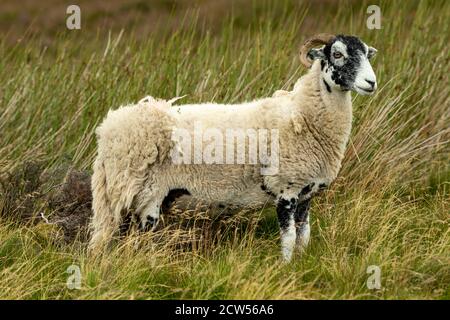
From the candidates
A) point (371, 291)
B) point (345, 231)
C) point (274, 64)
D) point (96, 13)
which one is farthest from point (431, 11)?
point (96, 13)

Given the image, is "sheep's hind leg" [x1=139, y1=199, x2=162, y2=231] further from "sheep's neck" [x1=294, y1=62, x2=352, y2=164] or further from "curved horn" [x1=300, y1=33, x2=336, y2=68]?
"curved horn" [x1=300, y1=33, x2=336, y2=68]

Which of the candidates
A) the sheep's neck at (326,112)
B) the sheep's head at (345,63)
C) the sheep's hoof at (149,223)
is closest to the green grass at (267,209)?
the sheep's hoof at (149,223)

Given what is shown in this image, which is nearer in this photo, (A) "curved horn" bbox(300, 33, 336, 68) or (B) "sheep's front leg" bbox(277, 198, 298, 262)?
(B) "sheep's front leg" bbox(277, 198, 298, 262)

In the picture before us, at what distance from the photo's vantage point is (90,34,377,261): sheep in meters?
7.03

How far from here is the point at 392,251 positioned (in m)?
6.77

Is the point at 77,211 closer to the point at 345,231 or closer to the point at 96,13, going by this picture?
the point at 345,231

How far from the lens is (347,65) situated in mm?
6969

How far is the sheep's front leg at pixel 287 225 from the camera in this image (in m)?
6.99

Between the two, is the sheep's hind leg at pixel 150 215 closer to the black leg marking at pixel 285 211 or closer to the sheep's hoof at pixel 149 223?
the sheep's hoof at pixel 149 223

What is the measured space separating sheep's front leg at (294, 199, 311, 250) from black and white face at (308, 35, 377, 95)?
0.92 meters

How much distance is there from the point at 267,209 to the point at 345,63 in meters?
1.59

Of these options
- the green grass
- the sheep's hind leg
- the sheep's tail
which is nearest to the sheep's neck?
the green grass
